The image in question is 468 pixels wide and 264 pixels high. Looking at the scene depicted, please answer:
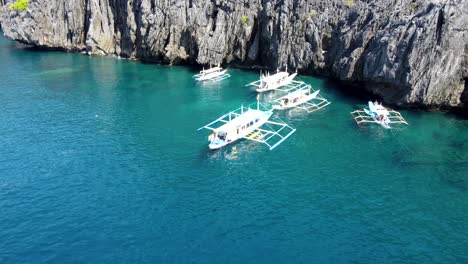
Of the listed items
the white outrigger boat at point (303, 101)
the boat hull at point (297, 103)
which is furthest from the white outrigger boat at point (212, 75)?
the boat hull at point (297, 103)

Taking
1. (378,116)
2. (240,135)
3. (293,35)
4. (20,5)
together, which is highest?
(20,5)

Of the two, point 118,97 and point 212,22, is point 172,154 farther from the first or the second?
point 212,22

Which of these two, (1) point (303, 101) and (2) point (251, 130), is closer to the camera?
(2) point (251, 130)

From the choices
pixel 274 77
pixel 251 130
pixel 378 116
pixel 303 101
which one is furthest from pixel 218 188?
pixel 274 77

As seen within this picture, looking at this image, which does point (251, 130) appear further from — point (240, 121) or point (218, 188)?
point (218, 188)

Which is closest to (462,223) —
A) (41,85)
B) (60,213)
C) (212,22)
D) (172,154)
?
(172,154)

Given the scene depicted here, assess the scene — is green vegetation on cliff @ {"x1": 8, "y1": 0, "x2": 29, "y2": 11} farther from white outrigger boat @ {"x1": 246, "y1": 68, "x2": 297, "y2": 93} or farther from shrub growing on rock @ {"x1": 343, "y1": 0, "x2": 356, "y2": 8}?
shrub growing on rock @ {"x1": 343, "y1": 0, "x2": 356, "y2": 8}

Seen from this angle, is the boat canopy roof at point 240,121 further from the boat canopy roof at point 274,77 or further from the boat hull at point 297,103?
the boat canopy roof at point 274,77

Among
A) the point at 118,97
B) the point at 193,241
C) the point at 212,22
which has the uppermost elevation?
the point at 212,22

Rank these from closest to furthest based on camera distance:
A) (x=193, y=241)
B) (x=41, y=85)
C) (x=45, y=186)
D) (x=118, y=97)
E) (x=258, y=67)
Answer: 1. (x=193, y=241)
2. (x=45, y=186)
3. (x=118, y=97)
4. (x=41, y=85)
5. (x=258, y=67)
